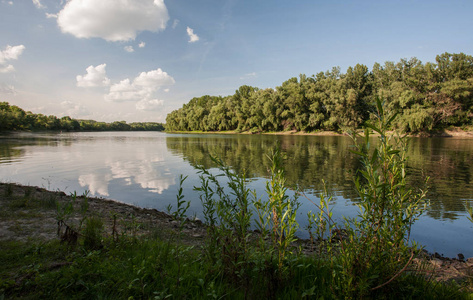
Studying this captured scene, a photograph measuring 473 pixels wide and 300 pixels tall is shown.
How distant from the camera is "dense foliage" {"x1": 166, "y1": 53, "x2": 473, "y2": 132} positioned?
199 feet

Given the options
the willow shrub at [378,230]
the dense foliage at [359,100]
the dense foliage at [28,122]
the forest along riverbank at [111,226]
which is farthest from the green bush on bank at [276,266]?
the dense foliage at [28,122]

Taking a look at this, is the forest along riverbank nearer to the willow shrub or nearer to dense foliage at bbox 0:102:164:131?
the willow shrub

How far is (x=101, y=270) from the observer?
139 inches

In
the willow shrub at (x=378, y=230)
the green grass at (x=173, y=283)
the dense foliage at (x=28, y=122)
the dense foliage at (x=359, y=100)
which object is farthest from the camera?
the dense foliage at (x=28, y=122)

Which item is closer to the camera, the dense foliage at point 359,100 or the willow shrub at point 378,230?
the willow shrub at point 378,230

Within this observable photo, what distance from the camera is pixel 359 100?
8125 centimetres

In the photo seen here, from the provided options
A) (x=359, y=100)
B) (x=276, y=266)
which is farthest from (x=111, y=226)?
(x=359, y=100)

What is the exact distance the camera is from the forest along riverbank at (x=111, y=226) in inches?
205

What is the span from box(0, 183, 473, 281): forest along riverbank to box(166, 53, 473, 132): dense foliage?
3610cm

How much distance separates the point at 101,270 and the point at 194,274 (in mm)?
1430

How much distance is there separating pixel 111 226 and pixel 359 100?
295 ft

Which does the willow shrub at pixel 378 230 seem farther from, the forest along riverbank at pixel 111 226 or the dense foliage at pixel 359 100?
the dense foliage at pixel 359 100

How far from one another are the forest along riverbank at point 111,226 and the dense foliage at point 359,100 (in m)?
36.1

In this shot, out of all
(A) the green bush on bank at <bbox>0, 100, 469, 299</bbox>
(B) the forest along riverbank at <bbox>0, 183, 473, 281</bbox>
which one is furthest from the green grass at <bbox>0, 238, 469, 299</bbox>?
(B) the forest along riverbank at <bbox>0, 183, 473, 281</bbox>
